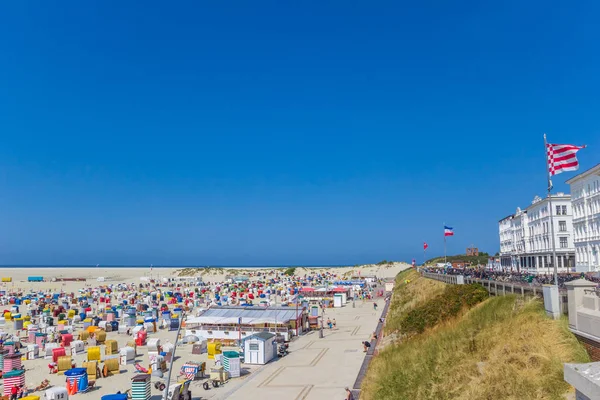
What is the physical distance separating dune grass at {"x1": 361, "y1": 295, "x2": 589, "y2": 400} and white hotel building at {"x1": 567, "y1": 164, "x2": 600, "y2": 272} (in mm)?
35517

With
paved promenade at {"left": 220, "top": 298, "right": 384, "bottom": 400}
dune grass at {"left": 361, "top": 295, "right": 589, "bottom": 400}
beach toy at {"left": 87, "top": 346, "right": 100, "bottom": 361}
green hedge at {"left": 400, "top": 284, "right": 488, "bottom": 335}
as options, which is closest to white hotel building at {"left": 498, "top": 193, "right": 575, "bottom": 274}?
paved promenade at {"left": 220, "top": 298, "right": 384, "bottom": 400}

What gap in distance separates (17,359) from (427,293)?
90.9 feet

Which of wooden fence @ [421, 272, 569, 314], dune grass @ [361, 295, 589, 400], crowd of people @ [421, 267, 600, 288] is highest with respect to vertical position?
wooden fence @ [421, 272, 569, 314]

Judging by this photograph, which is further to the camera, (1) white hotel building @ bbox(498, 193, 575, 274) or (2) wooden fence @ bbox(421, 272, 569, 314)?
(1) white hotel building @ bbox(498, 193, 575, 274)

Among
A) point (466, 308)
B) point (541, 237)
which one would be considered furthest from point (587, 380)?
point (541, 237)

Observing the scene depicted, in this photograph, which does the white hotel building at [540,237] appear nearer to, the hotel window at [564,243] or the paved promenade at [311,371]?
the hotel window at [564,243]

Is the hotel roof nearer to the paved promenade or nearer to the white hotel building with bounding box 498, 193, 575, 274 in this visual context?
the white hotel building with bounding box 498, 193, 575, 274

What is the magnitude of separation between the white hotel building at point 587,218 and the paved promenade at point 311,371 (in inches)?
1032

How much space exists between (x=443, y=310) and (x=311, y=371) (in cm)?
712

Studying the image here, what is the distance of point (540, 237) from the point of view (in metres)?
60.0

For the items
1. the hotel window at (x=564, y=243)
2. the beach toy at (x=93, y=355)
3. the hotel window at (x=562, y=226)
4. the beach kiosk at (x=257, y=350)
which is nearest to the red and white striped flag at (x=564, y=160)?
the beach kiosk at (x=257, y=350)

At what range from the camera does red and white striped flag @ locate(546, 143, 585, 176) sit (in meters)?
19.5

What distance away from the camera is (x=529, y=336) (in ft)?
39.5

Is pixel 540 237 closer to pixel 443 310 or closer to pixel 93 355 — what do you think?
pixel 443 310
